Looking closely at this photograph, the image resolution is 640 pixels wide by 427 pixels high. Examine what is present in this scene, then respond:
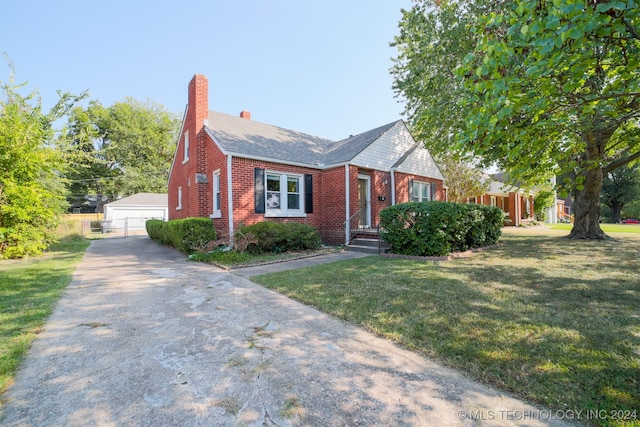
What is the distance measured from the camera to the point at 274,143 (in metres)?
11.9

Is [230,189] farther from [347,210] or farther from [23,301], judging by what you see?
[23,301]

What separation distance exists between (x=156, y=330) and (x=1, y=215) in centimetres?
995

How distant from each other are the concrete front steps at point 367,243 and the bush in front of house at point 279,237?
1451 mm

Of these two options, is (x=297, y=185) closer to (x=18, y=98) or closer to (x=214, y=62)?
(x=214, y=62)

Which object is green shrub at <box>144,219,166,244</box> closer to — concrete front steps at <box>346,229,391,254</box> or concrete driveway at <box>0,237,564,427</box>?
concrete front steps at <box>346,229,391,254</box>

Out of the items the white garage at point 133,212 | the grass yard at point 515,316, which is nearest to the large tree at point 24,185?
the grass yard at point 515,316

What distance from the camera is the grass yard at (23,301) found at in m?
2.76

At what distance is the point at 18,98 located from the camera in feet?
34.8

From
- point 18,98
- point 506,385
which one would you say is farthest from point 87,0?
point 506,385

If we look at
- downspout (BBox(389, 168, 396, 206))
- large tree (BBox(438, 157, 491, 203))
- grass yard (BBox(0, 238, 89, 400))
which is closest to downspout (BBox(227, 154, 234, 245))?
grass yard (BBox(0, 238, 89, 400))

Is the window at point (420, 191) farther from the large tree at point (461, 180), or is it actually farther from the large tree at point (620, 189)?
the large tree at point (620, 189)

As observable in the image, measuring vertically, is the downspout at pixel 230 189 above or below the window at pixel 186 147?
below

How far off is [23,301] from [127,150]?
38586 mm

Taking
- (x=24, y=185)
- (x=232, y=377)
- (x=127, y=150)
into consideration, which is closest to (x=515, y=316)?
(x=232, y=377)
